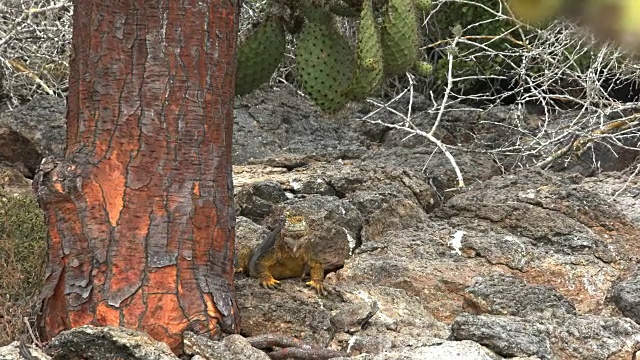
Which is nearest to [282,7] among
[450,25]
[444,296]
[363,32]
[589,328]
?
[363,32]

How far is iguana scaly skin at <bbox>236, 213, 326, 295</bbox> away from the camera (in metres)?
3.85

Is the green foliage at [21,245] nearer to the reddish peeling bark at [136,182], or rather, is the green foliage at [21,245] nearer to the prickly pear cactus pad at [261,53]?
the reddish peeling bark at [136,182]

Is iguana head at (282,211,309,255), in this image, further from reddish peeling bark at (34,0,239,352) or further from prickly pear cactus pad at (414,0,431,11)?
prickly pear cactus pad at (414,0,431,11)

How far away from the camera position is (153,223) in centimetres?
309

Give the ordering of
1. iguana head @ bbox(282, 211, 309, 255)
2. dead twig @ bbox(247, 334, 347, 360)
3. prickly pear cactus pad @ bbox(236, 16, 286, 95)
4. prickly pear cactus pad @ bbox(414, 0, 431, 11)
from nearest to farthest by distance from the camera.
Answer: dead twig @ bbox(247, 334, 347, 360)
iguana head @ bbox(282, 211, 309, 255)
prickly pear cactus pad @ bbox(236, 16, 286, 95)
prickly pear cactus pad @ bbox(414, 0, 431, 11)

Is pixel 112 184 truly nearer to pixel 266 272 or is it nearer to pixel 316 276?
pixel 266 272

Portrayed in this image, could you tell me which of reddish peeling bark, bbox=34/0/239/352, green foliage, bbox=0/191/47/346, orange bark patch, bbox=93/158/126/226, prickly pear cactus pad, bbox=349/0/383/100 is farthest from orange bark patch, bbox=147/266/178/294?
prickly pear cactus pad, bbox=349/0/383/100

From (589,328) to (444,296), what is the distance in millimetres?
836

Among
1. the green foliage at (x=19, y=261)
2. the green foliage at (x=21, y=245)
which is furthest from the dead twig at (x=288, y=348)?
the green foliage at (x=21, y=245)

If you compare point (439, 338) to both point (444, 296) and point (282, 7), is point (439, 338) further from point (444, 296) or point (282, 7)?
point (282, 7)

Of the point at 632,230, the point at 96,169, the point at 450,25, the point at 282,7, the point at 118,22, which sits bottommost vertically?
the point at 632,230

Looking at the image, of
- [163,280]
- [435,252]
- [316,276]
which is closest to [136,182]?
[163,280]

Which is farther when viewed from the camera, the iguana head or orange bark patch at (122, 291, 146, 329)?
the iguana head

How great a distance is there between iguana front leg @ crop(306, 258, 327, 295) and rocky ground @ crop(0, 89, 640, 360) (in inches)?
2.3
